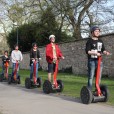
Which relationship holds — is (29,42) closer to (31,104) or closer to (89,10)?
(89,10)

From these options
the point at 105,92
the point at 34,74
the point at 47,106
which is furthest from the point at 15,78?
the point at 105,92

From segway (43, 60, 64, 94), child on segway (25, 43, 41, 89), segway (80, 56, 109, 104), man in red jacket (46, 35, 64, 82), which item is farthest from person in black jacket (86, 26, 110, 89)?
child on segway (25, 43, 41, 89)

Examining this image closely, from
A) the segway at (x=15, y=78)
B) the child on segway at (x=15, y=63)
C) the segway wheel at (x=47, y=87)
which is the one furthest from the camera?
the child on segway at (x=15, y=63)

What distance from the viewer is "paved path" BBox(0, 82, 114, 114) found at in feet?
30.1

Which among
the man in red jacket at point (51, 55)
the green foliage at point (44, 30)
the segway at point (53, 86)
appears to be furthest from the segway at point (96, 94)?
the green foliage at point (44, 30)

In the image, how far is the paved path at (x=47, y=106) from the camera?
9.19 m

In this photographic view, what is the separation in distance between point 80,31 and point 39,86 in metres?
22.4

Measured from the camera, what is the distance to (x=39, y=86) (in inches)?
600

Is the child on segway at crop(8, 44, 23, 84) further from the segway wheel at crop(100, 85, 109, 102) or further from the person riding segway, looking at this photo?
the segway wheel at crop(100, 85, 109, 102)

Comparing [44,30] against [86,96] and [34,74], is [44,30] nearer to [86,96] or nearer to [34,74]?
[34,74]

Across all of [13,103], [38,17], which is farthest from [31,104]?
[38,17]

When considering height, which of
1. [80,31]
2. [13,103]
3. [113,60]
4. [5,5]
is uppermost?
[5,5]

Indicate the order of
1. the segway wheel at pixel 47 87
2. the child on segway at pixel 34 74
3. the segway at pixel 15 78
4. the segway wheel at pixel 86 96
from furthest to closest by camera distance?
1. the segway at pixel 15 78
2. the child on segway at pixel 34 74
3. the segway wheel at pixel 47 87
4. the segway wheel at pixel 86 96

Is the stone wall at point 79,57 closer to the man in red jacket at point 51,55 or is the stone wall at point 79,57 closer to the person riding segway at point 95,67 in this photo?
the man in red jacket at point 51,55
